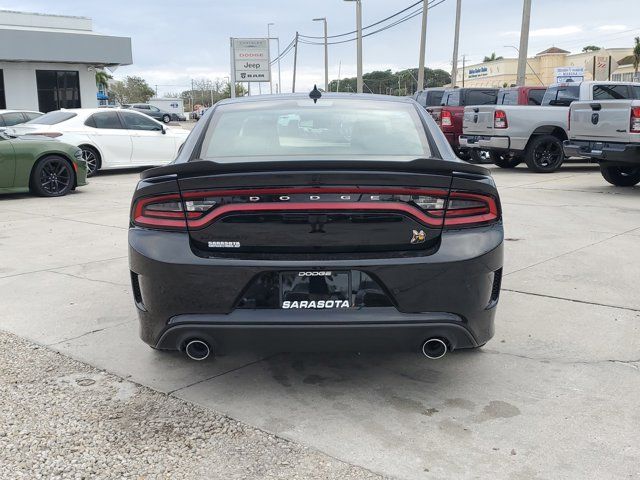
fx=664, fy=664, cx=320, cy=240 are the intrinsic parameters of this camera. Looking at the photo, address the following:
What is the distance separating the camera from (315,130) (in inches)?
162

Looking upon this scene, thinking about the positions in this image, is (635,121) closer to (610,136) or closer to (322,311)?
(610,136)

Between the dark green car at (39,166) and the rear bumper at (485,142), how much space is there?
852 cm

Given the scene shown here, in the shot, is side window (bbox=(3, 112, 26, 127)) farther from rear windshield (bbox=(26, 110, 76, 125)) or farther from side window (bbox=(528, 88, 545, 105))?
side window (bbox=(528, 88, 545, 105))

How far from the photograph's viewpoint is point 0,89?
102 feet

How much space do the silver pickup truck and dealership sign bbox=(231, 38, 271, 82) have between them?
34.3m

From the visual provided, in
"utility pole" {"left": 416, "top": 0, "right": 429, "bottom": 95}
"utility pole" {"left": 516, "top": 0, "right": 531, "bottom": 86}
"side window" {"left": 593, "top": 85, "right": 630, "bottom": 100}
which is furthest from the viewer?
"utility pole" {"left": 416, "top": 0, "right": 429, "bottom": 95}

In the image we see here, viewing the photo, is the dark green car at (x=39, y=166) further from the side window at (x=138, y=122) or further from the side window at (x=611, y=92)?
the side window at (x=611, y=92)

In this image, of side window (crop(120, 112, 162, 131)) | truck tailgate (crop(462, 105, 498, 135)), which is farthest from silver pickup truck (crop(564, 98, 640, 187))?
side window (crop(120, 112, 162, 131))

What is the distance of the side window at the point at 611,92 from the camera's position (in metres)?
13.2

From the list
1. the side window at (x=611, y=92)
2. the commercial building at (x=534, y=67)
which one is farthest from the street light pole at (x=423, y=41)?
the commercial building at (x=534, y=67)

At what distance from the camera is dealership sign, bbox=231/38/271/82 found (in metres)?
44.0

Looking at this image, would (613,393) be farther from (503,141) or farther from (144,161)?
(144,161)

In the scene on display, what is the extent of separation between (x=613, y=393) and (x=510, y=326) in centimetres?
113

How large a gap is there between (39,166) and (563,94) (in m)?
11.0
